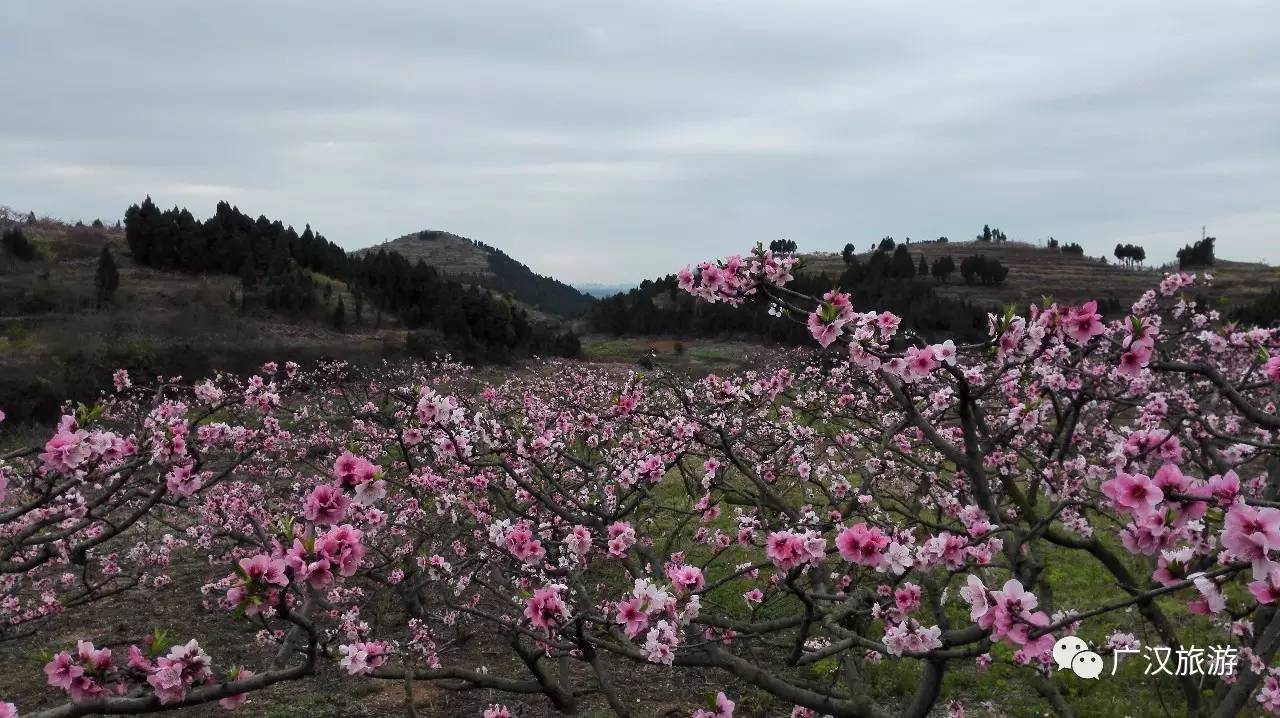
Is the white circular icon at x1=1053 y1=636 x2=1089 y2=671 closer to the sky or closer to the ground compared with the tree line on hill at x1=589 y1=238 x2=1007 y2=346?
closer to the ground

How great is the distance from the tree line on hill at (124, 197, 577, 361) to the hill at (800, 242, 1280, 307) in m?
33.5

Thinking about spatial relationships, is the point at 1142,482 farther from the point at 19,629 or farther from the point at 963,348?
the point at 19,629

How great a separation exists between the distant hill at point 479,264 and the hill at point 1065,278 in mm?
47373

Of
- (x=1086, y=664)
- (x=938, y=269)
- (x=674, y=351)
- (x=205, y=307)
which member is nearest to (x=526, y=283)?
(x=938, y=269)

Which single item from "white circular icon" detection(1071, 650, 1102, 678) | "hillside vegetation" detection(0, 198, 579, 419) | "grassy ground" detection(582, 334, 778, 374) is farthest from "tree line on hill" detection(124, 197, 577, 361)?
"white circular icon" detection(1071, 650, 1102, 678)

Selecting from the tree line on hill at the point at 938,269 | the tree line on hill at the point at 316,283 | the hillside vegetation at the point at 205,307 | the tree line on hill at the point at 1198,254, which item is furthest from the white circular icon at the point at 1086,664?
the tree line on hill at the point at 1198,254

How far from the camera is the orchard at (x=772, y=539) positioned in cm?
270

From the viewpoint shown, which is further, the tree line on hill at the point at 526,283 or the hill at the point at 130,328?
the tree line on hill at the point at 526,283

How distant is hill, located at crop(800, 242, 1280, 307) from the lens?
2518 inches

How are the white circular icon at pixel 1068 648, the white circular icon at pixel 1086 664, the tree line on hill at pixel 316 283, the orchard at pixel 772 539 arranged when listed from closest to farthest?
the orchard at pixel 772 539
the white circular icon at pixel 1068 648
the white circular icon at pixel 1086 664
the tree line on hill at pixel 316 283

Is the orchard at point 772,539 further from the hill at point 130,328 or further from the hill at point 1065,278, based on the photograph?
the hill at point 1065,278

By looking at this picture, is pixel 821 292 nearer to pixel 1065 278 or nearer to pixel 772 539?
pixel 772 539

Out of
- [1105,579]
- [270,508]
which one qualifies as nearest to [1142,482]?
[1105,579]

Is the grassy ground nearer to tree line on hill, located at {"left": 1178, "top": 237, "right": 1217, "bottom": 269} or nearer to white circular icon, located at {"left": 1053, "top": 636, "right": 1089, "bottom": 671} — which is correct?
white circular icon, located at {"left": 1053, "top": 636, "right": 1089, "bottom": 671}
